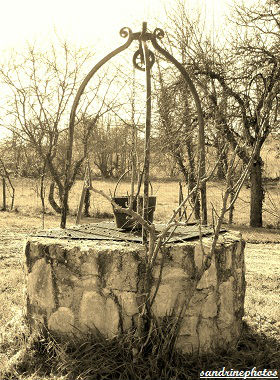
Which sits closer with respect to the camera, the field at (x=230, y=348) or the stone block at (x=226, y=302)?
the field at (x=230, y=348)

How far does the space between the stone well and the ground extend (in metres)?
0.32

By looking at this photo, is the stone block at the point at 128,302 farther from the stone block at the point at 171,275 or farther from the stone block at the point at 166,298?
the stone block at the point at 171,275

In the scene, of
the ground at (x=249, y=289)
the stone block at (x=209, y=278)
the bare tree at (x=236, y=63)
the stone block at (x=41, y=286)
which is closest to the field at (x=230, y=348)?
the ground at (x=249, y=289)

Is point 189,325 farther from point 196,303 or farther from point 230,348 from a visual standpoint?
point 230,348

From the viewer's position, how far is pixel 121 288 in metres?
2.88

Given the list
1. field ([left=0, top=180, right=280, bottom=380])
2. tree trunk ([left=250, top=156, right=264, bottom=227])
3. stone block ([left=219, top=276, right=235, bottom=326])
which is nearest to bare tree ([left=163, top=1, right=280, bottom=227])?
tree trunk ([left=250, top=156, right=264, bottom=227])

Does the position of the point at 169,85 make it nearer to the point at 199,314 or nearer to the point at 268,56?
the point at 268,56

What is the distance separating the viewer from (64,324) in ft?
9.89

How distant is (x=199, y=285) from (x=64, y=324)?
97 cm

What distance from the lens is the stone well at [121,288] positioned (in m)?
2.89

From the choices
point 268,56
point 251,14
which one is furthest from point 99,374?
point 251,14

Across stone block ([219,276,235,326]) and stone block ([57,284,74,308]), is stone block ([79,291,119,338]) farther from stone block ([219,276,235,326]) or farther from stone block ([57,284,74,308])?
stone block ([219,276,235,326])

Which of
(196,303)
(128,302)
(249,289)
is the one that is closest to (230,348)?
(196,303)

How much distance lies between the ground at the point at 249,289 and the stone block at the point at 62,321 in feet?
0.90
